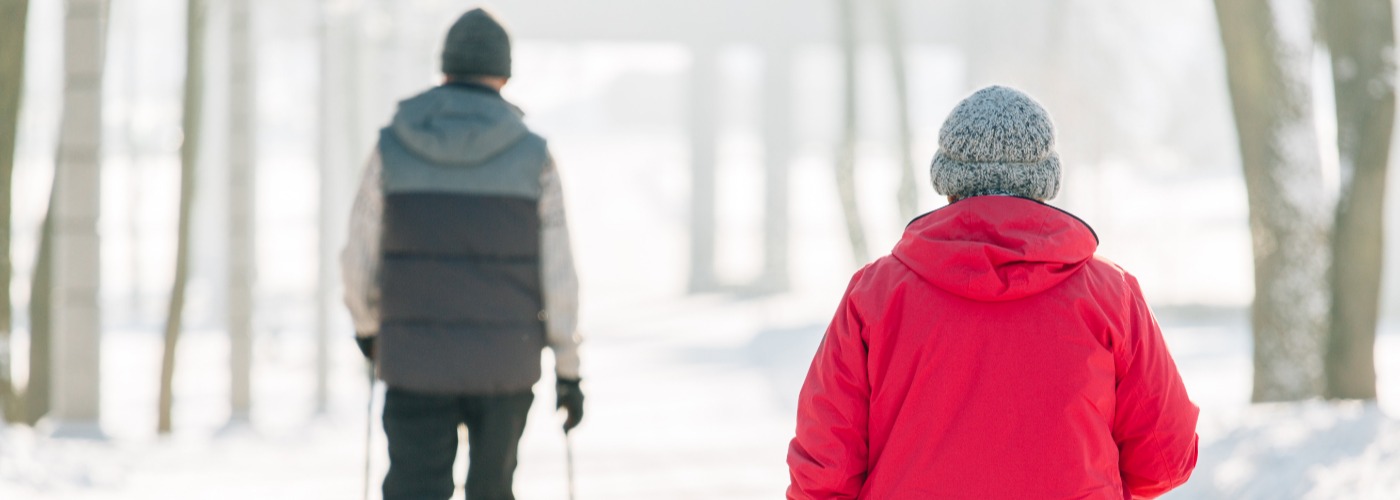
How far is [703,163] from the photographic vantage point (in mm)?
37938

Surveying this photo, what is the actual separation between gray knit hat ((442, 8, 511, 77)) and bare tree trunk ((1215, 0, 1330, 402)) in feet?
18.8

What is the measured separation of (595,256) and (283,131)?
14.5m

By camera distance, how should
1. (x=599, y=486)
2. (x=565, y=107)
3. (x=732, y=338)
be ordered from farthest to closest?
1. (x=565, y=107)
2. (x=732, y=338)
3. (x=599, y=486)

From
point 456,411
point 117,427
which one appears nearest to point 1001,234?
point 456,411

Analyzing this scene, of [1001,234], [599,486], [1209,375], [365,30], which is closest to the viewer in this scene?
[1001,234]

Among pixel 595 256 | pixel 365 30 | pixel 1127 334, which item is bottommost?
pixel 595 256

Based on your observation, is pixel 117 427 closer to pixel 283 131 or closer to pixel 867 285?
pixel 867 285

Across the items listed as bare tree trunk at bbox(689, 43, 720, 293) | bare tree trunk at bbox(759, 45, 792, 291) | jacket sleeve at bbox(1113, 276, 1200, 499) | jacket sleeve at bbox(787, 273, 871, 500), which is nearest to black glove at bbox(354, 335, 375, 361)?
jacket sleeve at bbox(787, 273, 871, 500)

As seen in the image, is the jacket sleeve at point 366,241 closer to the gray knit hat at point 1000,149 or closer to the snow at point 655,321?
the gray knit hat at point 1000,149

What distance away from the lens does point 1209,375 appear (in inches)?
667

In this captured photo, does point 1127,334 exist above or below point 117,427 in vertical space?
above

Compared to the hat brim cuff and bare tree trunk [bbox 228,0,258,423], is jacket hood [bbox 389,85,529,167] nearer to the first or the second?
the hat brim cuff

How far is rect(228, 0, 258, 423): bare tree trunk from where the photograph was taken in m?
12.3

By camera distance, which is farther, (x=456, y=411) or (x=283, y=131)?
(x=283, y=131)
